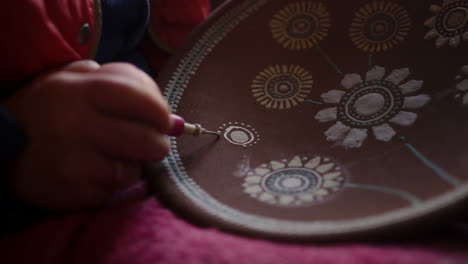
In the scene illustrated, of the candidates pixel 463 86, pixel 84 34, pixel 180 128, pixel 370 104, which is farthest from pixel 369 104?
pixel 84 34

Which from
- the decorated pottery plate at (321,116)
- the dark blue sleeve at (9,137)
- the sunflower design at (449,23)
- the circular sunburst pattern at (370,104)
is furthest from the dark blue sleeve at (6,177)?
the sunflower design at (449,23)

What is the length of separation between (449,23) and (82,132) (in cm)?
45

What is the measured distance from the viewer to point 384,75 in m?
0.52

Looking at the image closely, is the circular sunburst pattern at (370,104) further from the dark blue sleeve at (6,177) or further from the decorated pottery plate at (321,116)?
the dark blue sleeve at (6,177)

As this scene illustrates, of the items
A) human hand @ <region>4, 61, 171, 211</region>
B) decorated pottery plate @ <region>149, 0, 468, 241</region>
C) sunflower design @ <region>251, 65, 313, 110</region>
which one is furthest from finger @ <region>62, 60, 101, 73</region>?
sunflower design @ <region>251, 65, 313, 110</region>

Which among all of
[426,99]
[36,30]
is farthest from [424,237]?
[36,30]

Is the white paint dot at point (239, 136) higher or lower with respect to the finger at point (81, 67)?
lower

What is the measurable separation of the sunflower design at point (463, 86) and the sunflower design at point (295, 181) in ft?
0.52

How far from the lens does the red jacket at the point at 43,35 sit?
0.37m

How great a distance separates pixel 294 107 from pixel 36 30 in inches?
12.1

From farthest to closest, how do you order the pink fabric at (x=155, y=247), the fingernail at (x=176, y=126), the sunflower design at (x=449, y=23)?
the sunflower design at (x=449, y=23)
the fingernail at (x=176, y=126)
the pink fabric at (x=155, y=247)

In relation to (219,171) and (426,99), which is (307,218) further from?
(426,99)

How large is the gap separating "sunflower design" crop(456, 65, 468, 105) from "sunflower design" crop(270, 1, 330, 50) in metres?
0.18

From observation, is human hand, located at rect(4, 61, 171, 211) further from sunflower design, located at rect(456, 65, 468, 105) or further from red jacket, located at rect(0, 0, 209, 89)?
sunflower design, located at rect(456, 65, 468, 105)
